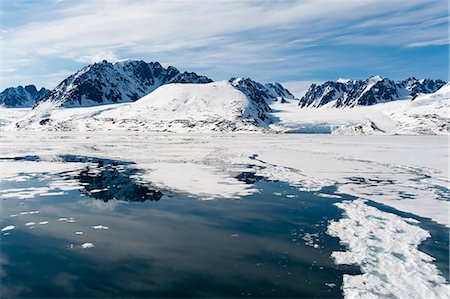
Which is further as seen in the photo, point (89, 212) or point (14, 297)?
point (89, 212)

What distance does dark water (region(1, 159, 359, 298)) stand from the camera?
9.55m

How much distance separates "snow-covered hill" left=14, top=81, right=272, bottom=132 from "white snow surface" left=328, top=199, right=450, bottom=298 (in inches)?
4278

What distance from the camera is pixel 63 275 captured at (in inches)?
404

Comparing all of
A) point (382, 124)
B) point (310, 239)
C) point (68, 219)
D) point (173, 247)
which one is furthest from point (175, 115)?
point (173, 247)

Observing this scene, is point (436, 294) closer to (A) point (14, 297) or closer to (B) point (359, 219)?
(B) point (359, 219)

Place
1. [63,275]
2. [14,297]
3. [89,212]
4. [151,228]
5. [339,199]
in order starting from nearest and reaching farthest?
[14,297]
[63,275]
[151,228]
[89,212]
[339,199]

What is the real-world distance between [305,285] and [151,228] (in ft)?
22.6

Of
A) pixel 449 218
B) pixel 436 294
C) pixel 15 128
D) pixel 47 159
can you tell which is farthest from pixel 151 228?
pixel 15 128

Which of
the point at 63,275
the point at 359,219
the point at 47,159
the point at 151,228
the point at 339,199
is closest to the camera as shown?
the point at 63,275

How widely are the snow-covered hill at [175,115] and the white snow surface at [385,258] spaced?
109 m

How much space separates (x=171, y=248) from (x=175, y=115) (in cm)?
13613

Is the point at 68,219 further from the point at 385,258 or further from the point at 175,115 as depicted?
the point at 175,115

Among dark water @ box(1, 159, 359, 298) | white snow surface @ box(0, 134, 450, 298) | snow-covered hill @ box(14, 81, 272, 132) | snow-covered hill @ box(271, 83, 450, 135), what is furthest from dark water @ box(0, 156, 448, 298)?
snow-covered hill @ box(14, 81, 272, 132)

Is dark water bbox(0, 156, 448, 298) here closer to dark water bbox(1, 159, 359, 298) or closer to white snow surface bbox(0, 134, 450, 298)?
dark water bbox(1, 159, 359, 298)
